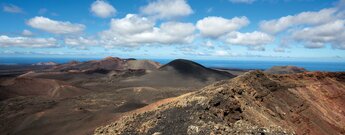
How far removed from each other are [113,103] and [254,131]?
33.2 m

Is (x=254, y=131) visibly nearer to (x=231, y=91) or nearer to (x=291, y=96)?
(x=231, y=91)

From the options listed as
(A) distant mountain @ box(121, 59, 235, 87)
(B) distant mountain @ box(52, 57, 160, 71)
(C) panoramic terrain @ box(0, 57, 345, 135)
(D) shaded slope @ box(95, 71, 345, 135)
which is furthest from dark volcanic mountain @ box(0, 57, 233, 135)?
(B) distant mountain @ box(52, 57, 160, 71)

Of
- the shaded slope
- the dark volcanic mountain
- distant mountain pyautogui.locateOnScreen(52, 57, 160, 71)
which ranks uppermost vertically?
the shaded slope

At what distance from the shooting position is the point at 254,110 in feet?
66.5

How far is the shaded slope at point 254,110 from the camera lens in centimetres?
1673

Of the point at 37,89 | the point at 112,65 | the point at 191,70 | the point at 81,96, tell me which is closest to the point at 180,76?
the point at 191,70

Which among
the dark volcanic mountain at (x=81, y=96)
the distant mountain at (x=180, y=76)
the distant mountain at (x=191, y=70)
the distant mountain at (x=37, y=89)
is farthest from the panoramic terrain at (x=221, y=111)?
the distant mountain at (x=191, y=70)

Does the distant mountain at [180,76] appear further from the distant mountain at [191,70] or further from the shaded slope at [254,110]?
the shaded slope at [254,110]

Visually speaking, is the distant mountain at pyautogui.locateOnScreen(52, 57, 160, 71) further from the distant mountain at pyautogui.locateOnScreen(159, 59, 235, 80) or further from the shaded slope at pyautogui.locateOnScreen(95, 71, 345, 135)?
the shaded slope at pyautogui.locateOnScreen(95, 71, 345, 135)

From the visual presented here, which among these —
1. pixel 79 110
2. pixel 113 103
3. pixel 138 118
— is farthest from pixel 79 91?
pixel 138 118

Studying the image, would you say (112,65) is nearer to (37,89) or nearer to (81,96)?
(37,89)

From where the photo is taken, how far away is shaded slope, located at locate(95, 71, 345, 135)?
16.7 metres

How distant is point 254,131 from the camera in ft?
51.3

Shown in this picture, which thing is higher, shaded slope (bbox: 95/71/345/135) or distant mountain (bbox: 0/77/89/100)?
shaded slope (bbox: 95/71/345/135)
